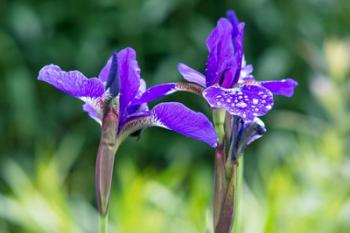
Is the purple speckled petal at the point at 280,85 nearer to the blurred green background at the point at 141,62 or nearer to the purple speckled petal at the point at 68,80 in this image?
the purple speckled petal at the point at 68,80

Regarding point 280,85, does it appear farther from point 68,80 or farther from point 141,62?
point 141,62

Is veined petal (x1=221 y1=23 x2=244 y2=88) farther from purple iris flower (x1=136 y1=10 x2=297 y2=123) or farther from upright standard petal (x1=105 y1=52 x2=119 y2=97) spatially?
upright standard petal (x1=105 y1=52 x2=119 y2=97)

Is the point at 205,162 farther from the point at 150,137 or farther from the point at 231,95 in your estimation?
the point at 231,95

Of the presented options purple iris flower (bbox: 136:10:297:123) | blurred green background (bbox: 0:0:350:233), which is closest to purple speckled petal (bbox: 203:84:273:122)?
purple iris flower (bbox: 136:10:297:123)

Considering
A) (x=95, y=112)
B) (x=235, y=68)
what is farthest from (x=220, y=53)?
(x=95, y=112)

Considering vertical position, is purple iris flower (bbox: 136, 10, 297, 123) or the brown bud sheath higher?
purple iris flower (bbox: 136, 10, 297, 123)

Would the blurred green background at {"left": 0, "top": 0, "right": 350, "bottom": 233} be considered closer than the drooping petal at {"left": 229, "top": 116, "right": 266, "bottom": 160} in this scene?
No

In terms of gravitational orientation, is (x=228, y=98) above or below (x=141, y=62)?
below

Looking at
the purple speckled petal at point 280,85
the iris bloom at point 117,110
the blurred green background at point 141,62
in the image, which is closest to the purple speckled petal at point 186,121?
the iris bloom at point 117,110
